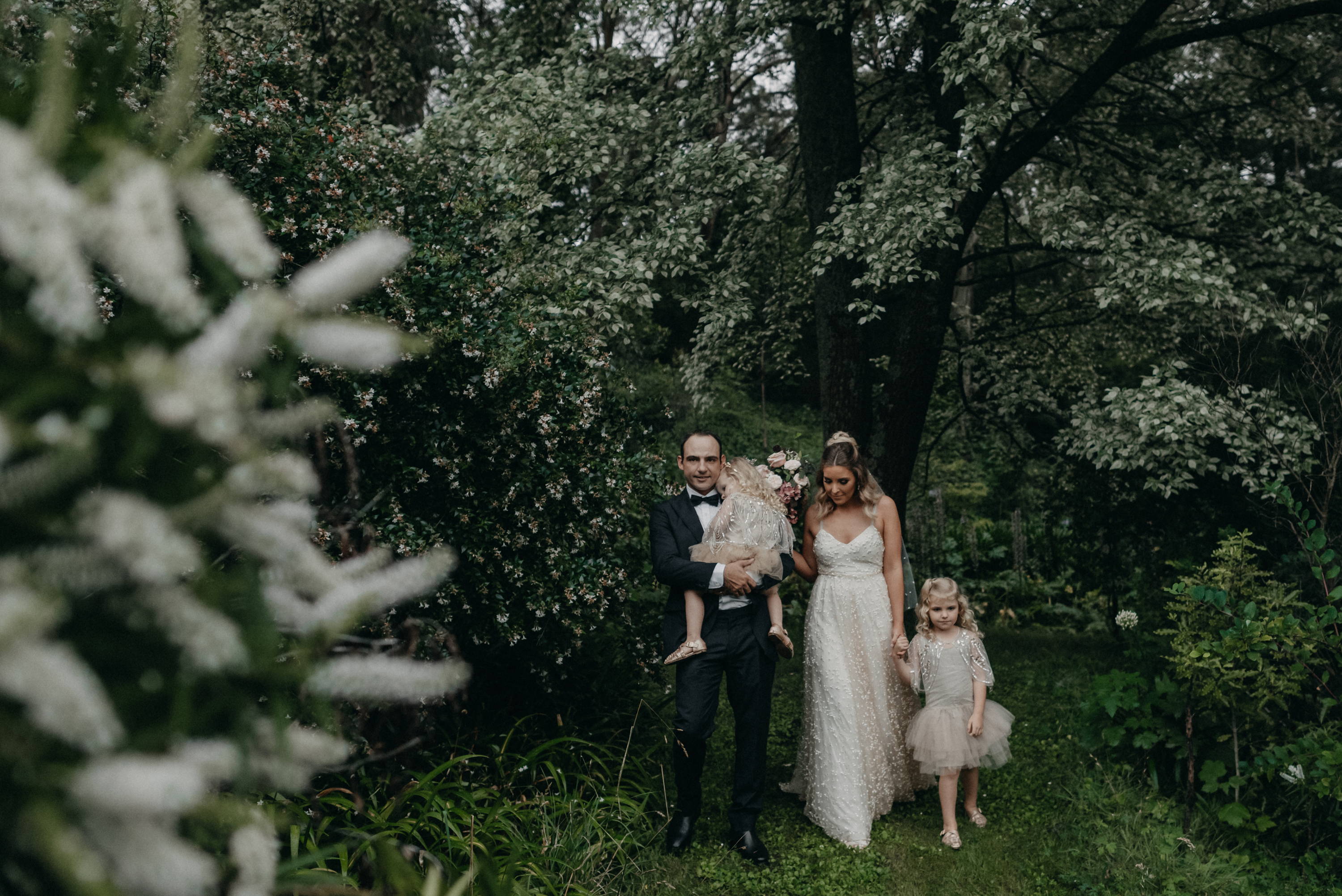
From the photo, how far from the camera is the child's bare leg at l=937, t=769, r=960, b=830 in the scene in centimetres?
420

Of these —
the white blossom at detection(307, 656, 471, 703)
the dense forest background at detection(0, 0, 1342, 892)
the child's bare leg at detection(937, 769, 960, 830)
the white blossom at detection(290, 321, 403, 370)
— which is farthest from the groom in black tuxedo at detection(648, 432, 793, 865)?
the white blossom at detection(290, 321, 403, 370)

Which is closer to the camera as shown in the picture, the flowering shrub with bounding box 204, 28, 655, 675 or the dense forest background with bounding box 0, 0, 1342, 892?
the dense forest background with bounding box 0, 0, 1342, 892

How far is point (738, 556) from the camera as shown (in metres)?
3.99

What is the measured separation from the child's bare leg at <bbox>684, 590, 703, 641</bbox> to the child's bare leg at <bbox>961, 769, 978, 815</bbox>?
1.57 m

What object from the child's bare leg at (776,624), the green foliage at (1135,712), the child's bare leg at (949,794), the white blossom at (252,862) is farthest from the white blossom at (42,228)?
the green foliage at (1135,712)

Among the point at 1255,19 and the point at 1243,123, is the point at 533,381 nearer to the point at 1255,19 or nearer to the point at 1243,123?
the point at 1255,19

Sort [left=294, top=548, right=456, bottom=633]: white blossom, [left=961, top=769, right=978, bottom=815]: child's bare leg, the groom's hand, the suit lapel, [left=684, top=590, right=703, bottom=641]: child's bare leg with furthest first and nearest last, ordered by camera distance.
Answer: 1. [left=961, top=769, right=978, bottom=815]: child's bare leg
2. the suit lapel
3. [left=684, top=590, right=703, bottom=641]: child's bare leg
4. the groom's hand
5. [left=294, top=548, right=456, bottom=633]: white blossom

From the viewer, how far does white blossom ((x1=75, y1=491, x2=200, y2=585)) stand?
0.63 m

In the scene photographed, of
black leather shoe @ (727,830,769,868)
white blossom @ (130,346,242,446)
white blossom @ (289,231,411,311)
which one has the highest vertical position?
white blossom @ (289,231,411,311)

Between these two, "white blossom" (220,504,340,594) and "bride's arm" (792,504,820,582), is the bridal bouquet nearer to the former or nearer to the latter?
"bride's arm" (792,504,820,582)

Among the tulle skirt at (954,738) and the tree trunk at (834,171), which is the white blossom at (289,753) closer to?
the tulle skirt at (954,738)

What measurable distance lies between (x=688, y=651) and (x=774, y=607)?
51cm

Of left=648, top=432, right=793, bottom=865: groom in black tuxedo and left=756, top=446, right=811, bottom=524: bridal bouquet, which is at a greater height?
left=756, top=446, right=811, bottom=524: bridal bouquet

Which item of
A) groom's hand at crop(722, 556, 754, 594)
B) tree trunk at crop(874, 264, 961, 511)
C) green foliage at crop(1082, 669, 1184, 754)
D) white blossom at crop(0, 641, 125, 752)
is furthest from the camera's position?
tree trunk at crop(874, 264, 961, 511)
